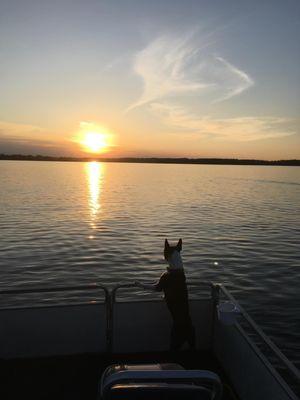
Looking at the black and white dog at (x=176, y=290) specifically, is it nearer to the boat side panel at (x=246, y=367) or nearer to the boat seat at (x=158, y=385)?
the boat side panel at (x=246, y=367)

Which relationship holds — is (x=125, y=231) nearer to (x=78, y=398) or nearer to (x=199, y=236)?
(x=199, y=236)

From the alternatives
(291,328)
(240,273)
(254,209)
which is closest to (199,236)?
(240,273)

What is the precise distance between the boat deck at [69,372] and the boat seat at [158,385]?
2.31 metres

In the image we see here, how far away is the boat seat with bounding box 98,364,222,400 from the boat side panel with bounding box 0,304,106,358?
10.1 feet

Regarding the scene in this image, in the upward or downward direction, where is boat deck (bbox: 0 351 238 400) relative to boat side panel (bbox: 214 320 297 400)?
downward

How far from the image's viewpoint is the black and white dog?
6941mm

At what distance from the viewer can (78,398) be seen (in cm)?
633

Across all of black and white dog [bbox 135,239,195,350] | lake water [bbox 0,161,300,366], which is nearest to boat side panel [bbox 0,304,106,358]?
black and white dog [bbox 135,239,195,350]

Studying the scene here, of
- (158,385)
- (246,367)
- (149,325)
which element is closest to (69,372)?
(149,325)

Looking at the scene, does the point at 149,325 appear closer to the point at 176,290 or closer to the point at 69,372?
the point at 176,290

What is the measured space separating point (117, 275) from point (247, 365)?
598 inches

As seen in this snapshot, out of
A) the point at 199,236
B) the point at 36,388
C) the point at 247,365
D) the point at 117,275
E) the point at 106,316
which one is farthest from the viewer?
the point at 199,236

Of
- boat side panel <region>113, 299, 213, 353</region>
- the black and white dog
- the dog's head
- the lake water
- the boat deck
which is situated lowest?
the lake water

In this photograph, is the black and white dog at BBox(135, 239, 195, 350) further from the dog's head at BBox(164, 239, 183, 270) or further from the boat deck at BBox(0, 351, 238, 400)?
the boat deck at BBox(0, 351, 238, 400)
